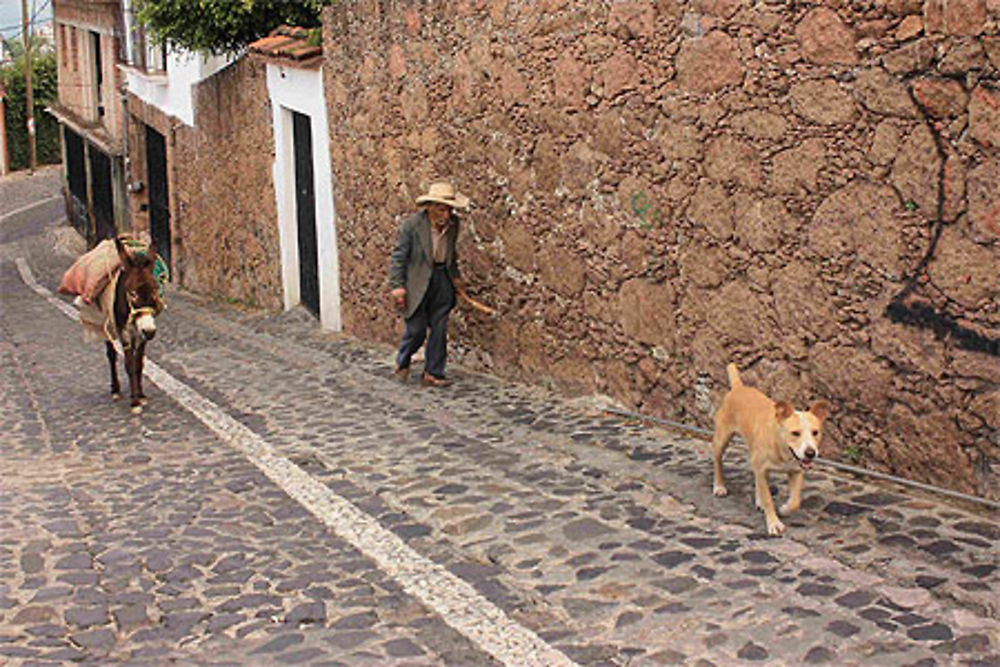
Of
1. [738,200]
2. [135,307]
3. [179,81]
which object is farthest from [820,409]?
[179,81]

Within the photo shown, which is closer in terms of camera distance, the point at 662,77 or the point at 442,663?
the point at 442,663

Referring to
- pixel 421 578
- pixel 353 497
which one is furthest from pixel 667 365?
pixel 421 578

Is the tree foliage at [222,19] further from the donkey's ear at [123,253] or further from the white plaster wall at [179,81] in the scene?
the donkey's ear at [123,253]

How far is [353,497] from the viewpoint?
6406mm

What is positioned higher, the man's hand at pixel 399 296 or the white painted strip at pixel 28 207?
the man's hand at pixel 399 296

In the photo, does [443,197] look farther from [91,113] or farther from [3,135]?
[3,135]

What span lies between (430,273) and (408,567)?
429 centimetres

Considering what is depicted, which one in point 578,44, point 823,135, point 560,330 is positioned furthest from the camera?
point 560,330

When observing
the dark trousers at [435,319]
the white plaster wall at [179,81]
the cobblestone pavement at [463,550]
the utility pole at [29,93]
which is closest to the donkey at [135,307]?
the cobblestone pavement at [463,550]

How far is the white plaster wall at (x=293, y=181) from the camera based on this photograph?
12742 millimetres

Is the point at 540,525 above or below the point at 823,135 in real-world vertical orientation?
below

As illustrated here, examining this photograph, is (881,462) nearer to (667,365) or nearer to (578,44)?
(667,365)

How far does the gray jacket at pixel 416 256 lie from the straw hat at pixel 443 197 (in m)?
0.20

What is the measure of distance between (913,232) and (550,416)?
3050 millimetres
